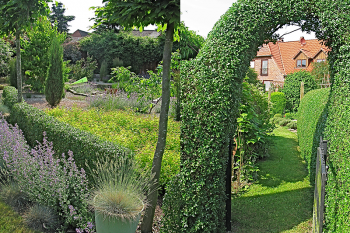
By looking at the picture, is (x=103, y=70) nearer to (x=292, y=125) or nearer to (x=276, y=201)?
(x=276, y=201)

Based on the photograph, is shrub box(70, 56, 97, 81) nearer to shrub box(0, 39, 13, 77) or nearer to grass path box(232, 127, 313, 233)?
grass path box(232, 127, 313, 233)

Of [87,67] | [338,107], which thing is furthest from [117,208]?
[87,67]

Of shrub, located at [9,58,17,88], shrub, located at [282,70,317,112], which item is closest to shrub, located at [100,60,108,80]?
shrub, located at [9,58,17,88]

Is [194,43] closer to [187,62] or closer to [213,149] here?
[187,62]

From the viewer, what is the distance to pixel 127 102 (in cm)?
782

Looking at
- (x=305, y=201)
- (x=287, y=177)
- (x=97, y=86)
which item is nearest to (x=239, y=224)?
(x=305, y=201)

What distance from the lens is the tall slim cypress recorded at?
27.3 ft

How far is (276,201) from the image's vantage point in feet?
15.0

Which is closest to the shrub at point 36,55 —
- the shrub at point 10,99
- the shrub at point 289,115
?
the shrub at point 10,99

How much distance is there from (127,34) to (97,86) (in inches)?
98.8

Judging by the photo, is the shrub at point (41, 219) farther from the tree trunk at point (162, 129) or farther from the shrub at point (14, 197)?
the tree trunk at point (162, 129)

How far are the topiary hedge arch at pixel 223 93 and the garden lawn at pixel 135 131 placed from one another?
0.55 metres

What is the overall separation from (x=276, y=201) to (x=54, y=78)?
6.90m

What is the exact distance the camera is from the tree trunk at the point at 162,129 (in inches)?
130
